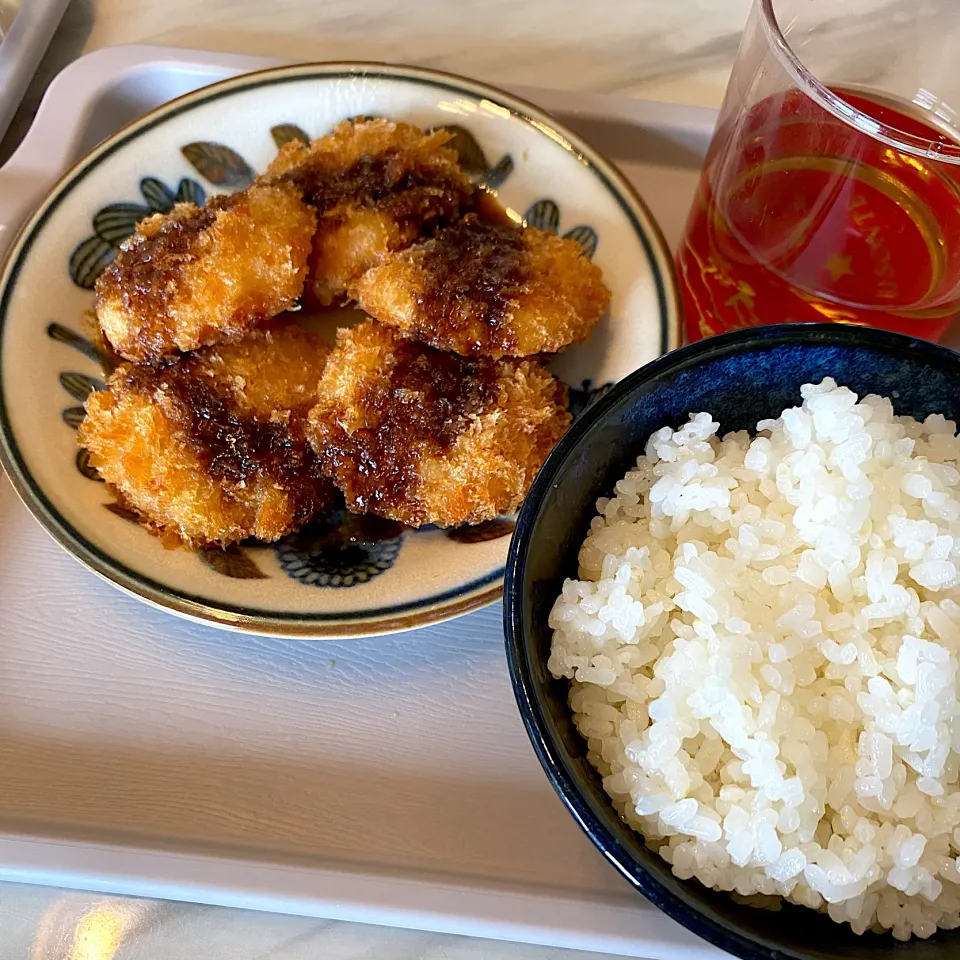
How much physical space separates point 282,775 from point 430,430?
0.46 m

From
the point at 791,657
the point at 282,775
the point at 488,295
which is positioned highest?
the point at 488,295

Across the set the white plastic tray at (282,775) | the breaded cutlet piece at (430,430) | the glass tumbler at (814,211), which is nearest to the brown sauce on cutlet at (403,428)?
the breaded cutlet piece at (430,430)

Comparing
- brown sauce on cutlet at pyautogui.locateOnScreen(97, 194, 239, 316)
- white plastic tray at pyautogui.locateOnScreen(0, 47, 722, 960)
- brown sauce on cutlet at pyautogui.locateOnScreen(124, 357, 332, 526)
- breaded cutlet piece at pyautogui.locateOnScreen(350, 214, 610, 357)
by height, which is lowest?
white plastic tray at pyautogui.locateOnScreen(0, 47, 722, 960)

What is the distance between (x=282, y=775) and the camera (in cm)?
106

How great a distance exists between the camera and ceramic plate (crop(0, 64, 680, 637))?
108 centimetres

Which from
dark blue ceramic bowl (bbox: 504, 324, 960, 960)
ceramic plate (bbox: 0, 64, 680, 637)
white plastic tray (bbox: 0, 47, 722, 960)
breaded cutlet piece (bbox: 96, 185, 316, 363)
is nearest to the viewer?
dark blue ceramic bowl (bbox: 504, 324, 960, 960)

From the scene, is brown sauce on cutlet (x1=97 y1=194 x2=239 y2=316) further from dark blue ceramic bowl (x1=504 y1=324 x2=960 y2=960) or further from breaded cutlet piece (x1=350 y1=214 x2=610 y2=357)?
dark blue ceramic bowl (x1=504 y1=324 x2=960 y2=960)

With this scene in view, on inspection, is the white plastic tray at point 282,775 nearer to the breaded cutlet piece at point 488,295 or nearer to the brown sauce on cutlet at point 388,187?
the breaded cutlet piece at point 488,295

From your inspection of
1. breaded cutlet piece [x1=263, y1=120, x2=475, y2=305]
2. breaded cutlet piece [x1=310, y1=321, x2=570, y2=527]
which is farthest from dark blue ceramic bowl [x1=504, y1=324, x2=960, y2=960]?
breaded cutlet piece [x1=263, y1=120, x2=475, y2=305]

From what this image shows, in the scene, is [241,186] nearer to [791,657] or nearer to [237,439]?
[237,439]

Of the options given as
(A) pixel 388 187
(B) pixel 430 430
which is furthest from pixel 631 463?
(A) pixel 388 187

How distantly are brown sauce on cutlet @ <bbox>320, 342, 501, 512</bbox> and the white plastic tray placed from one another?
20 cm

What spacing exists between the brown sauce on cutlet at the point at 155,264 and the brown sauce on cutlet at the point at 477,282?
0.32 meters

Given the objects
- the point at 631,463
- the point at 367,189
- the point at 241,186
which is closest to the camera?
the point at 631,463
